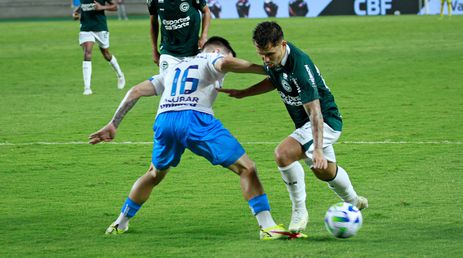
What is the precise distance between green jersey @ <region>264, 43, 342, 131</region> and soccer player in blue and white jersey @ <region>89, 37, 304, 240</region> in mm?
199

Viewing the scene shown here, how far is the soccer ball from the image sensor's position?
7.08m

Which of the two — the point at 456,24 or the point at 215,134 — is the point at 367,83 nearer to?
the point at 215,134

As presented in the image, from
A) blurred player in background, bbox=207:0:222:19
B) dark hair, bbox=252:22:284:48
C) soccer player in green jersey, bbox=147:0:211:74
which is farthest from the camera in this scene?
blurred player in background, bbox=207:0:222:19

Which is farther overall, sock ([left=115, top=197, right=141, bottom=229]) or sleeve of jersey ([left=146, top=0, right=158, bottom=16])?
sleeve of jersey ([left=146, top=0, right=158, bottom=16])

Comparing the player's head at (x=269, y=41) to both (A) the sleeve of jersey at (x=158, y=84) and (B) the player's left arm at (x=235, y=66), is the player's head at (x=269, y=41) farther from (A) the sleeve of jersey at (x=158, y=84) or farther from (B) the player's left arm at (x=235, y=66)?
(A) the sleeve of jersey at (x=158, y=84)

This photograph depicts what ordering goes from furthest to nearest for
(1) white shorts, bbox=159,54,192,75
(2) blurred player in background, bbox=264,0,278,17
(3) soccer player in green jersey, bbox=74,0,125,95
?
(2) blurred player in background, bbox=264,0,278,17 < (3) soccer player in green jersey, bbox=74,0,125,95 < (1) white shorts, bbox=159,54,192,75

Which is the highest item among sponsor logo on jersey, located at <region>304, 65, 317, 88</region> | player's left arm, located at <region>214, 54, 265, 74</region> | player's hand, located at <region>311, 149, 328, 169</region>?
player's left arm, located at <region>214, 54, 265, 74</region>

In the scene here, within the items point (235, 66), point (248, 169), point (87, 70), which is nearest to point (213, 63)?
point (235, 66)

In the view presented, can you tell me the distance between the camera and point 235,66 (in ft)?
23.6

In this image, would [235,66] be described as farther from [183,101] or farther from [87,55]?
[87,55]

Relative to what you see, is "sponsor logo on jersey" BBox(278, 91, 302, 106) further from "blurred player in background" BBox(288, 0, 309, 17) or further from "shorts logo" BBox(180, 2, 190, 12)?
"blurred player in background" BBox(288, 0, 309, 17)

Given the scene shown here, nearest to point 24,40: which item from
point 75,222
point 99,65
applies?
point 99,65

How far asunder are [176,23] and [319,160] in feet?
18.7

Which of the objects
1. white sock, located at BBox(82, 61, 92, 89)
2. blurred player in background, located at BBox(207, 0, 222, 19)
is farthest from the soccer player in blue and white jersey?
blurred player in background, located at BBox(207, 0, 222, 19)
